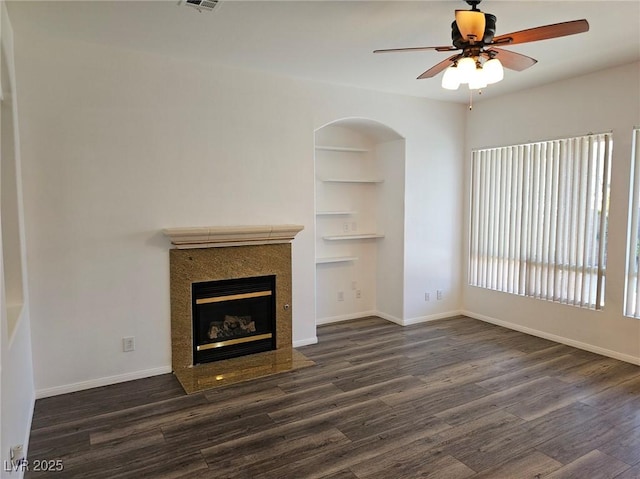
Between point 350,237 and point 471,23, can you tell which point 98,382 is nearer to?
point 350,237

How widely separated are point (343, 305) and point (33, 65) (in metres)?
4.05

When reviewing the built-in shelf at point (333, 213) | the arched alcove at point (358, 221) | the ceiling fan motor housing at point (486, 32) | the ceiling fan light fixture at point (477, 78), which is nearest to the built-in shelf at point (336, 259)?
the arched alcove at point (358, 221)

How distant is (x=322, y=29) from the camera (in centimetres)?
306

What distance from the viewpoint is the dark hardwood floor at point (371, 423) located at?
244 cm

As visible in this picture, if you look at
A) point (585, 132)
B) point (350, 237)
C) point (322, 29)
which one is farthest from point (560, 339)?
point (322, 29)

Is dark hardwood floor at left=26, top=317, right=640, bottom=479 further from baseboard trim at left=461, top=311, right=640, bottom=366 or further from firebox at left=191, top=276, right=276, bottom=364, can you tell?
firebox at left=191, top=276, right=276, bottom=364

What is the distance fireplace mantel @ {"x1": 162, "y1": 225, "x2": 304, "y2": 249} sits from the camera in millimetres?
3617

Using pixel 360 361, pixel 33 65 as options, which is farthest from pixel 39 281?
pixel 360 361

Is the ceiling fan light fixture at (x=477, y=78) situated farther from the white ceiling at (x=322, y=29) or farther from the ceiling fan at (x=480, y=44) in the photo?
the white ceiling at (x=322, y=29)

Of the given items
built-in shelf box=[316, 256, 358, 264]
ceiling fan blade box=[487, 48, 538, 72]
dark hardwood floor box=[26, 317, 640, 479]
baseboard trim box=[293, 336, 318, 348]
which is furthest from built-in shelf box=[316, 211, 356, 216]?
ceiling fan blade box=[487, 48, 538, 72]

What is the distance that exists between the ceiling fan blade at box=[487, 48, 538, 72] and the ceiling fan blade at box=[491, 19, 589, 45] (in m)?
0.14

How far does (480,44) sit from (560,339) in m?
3.46

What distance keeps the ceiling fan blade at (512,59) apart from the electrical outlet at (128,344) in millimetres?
3536

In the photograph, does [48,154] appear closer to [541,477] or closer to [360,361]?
[360,361]
